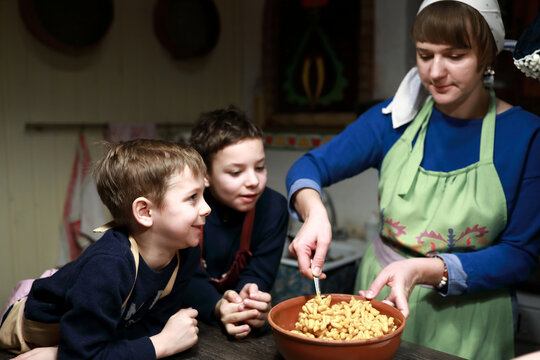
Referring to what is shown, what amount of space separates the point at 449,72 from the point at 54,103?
221 cm

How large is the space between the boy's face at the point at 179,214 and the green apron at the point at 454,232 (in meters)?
0.55

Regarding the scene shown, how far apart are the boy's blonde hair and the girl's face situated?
63 centimetres

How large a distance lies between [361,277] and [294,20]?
7.10 ft

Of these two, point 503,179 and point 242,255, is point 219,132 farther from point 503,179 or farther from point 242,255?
point 503,179

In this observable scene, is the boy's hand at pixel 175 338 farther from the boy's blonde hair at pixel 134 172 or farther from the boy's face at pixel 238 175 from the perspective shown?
the boy's face at pixel 238 175

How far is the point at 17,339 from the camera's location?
102cm

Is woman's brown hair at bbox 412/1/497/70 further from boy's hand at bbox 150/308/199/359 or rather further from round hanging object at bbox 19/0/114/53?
round hanging object at bbox 19/0/114/53

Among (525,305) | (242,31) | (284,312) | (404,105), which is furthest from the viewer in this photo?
(242,31)

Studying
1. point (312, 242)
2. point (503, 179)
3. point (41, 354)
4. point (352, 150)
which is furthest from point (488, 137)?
point (41, 354)

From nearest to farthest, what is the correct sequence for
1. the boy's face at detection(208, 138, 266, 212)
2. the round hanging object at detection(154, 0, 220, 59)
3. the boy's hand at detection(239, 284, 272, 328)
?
1. the boy's hand at detection(239, 284, 272, 328)
2. the boy's face at detection(208, 138, 266, 212)
3. the round hanging object at detection(154, 0, 220, 59)

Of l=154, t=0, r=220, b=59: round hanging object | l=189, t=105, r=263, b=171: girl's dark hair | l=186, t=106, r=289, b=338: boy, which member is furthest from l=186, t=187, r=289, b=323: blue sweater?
l=154, t=0, r=220, b=59: round hanging object

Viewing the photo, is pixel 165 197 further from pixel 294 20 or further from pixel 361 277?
pixel 294 20

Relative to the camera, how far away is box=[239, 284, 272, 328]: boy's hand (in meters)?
1.13

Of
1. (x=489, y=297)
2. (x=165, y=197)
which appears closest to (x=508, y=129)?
(x=489, y=297)
